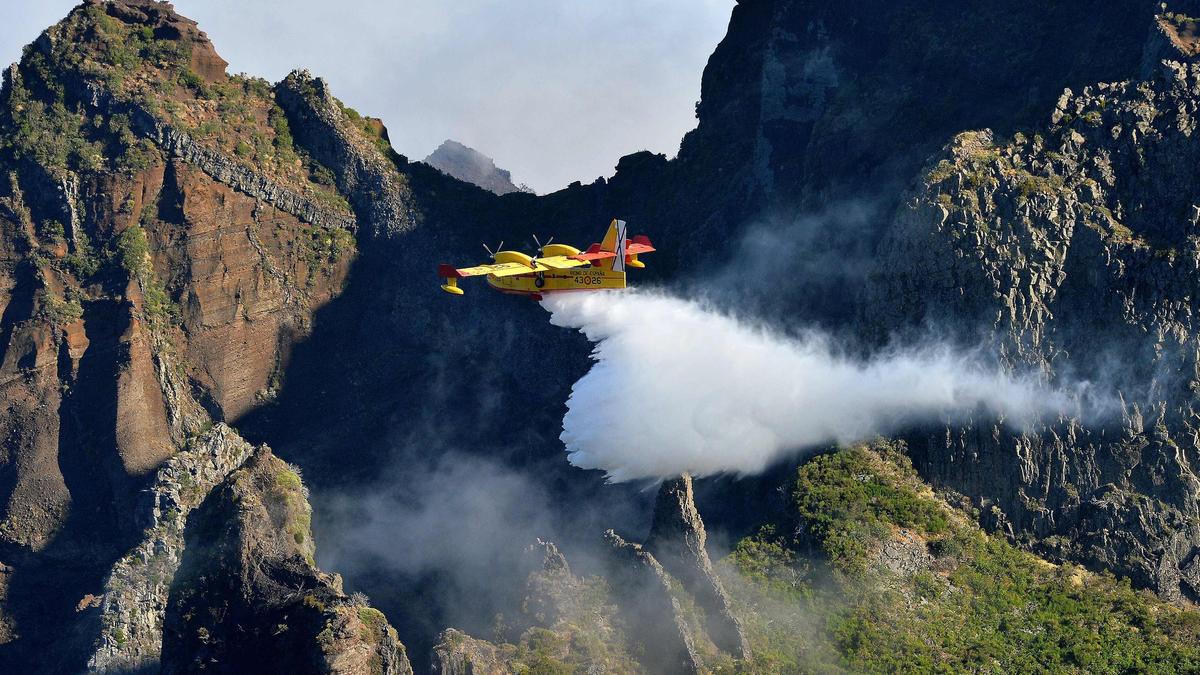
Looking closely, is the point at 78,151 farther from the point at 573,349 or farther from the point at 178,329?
the point at 573,349

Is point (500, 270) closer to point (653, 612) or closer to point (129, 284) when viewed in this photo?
point (653, 612)

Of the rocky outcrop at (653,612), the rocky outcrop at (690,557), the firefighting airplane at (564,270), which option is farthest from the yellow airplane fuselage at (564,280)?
the rocky outcrop at (653,612)

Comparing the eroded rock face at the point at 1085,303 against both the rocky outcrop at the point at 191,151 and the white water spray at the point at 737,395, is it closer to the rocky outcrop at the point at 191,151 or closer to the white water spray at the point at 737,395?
the white water spray at the point at 737,395

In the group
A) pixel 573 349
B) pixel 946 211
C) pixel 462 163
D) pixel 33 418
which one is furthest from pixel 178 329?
pixel 462 163

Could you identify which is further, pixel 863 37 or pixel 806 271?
pixel 863 37

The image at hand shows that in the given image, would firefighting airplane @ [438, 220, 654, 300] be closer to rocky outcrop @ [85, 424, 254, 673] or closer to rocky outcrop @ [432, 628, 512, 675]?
rocky outcrop @ [85, 424, 254, 673]

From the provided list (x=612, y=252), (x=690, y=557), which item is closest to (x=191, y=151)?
(x=612, y=252)

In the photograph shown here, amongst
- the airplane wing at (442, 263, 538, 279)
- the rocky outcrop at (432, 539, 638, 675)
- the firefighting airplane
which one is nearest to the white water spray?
the firefighting airplane
